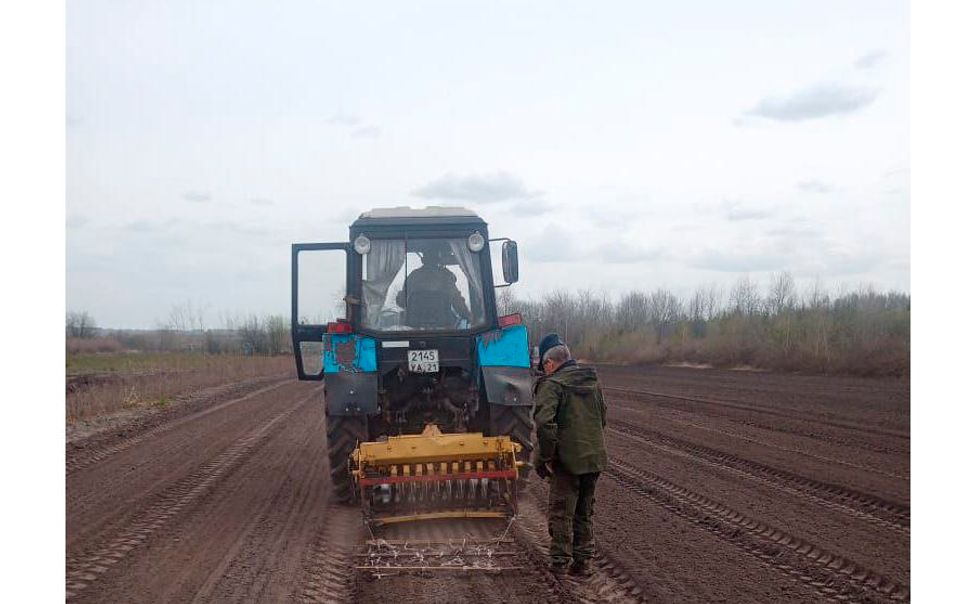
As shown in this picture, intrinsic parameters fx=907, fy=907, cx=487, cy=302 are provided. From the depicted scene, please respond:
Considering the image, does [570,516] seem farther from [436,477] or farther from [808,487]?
[808,487]

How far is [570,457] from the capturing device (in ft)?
19.6

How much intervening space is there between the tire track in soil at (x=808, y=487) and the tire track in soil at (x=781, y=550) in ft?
3.10

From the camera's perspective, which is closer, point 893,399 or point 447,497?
point 447,497

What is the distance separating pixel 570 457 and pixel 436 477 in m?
1.31

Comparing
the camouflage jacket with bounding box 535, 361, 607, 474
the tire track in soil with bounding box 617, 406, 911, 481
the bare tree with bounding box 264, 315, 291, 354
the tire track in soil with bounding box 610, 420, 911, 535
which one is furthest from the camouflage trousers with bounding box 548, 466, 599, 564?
the bare tree with bounding box 264, 315, 291, 354

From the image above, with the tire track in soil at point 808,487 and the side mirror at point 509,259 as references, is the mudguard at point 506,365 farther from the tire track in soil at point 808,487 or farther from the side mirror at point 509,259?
the tire track in soil at point 808,487

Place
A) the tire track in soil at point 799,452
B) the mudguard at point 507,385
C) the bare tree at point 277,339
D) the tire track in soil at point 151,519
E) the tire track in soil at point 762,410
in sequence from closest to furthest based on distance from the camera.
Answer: the tire track in soil at point 151,519
the mudguard at point 507,385
the tire track in soil at point 799,452
the tire track in soil at point 762,410
the bare tree at point 277,339

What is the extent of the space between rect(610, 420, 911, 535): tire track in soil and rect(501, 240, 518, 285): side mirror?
3404 millimetres

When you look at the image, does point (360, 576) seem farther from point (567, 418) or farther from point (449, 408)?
point (449, 408)

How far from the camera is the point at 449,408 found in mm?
8344

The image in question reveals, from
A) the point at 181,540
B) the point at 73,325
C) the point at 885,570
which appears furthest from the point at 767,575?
the point at 73,325

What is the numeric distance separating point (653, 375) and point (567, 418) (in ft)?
83.4

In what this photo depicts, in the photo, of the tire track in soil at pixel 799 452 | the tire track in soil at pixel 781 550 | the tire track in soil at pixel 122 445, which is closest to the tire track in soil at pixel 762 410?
the tire track in soil at pixel 799 452

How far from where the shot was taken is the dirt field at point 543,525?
18.4 ft
